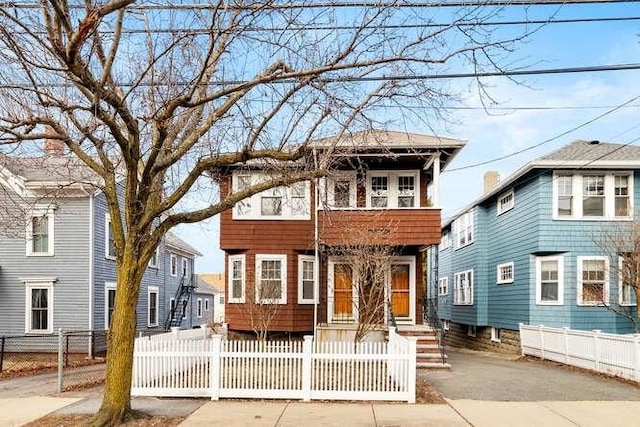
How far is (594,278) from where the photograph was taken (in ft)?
58.1

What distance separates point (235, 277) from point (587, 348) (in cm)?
1057

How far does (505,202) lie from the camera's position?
70.8 feet

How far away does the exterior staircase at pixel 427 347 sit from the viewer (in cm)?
1482

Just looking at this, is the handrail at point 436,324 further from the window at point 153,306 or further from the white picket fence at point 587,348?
the window at point 153,306

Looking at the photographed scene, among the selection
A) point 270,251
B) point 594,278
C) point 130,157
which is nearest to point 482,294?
point 594,278

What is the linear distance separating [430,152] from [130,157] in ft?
33.7

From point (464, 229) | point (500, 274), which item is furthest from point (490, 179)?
point (500, 274)

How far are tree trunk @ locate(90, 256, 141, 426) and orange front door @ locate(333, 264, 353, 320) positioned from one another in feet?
33.3

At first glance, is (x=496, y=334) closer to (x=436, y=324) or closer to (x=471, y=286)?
(x=471, y=286)

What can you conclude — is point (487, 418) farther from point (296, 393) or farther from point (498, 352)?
point (498, 352)

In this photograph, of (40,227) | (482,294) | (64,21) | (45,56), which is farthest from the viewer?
(482,294)

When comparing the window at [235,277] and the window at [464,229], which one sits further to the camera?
the window at [464,229]

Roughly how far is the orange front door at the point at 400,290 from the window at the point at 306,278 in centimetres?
258

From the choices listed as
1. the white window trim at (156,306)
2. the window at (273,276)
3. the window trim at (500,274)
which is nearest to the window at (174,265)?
the white window trim at (156,306)
